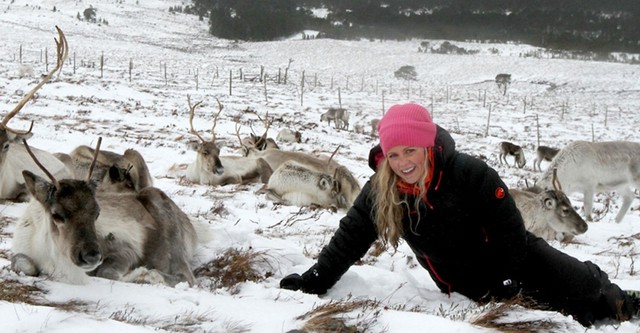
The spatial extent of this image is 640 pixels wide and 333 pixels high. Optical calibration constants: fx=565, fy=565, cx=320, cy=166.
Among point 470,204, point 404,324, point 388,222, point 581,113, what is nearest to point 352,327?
point 404,324

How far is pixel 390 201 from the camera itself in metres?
3.74

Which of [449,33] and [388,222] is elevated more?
[449,33]

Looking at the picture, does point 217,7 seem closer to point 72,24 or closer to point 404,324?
point 72,24

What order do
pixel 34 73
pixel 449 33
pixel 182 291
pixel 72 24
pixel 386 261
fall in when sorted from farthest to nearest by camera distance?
1. pixel 449 33
2. pixel 72 24
3. pixel 34 73
4. pixel 386 261
5. pixel 182 291

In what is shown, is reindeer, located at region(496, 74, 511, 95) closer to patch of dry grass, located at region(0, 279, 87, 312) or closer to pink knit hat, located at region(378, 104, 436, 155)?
pink knit hat, located at region(378, 104, 436, 155)

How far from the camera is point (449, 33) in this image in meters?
92.5

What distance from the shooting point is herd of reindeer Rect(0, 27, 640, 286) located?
357cm

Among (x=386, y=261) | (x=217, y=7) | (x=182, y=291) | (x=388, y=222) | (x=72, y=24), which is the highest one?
(x=217, y=7)

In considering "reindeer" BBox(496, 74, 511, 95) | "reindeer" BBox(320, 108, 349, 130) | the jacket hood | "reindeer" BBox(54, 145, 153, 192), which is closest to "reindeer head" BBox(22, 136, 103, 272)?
the jacket hood

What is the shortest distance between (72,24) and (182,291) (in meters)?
80.4

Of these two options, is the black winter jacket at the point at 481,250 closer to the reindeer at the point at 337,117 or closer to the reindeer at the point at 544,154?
the reindeer at the point at 544,154

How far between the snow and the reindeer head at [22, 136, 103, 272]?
0.24m

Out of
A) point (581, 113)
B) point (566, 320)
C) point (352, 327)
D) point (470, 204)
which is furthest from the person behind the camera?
point (581, 113)

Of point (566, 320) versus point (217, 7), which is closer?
point (566, 320)
